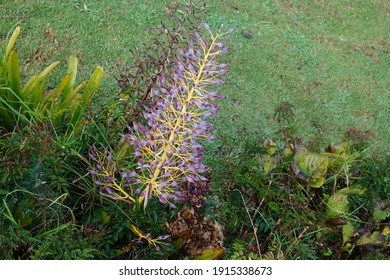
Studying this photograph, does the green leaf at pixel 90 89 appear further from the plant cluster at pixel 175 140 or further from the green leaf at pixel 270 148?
the green leaf at pixel 270 148

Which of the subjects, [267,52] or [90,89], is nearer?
[90,89]

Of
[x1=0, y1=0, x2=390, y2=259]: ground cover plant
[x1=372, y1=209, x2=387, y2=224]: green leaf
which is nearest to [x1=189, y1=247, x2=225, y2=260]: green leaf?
[x1=0, y1=0, x2=390, y2=259]: ground cover plant

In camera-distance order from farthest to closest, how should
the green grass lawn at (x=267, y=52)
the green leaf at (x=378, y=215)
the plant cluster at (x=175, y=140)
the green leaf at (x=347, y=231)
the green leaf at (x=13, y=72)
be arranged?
the green grass lawn at (x=267, y=52), the green leaf at (x=13, y=72), the green leaf at (x=378, y=215), the green leaf at (x=347, y=231), the plant cluster at (x=175, y=140)

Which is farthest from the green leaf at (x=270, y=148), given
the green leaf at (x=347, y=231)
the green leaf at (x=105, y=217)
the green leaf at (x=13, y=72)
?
the green leaf at (x=13, y=72)

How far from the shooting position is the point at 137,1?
588 centimetres

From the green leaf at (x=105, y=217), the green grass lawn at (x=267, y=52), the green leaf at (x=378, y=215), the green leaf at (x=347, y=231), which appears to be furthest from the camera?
the green grass lawn at (x=267, y=52)

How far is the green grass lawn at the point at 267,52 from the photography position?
509 centimetres

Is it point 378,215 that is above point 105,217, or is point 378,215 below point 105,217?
below

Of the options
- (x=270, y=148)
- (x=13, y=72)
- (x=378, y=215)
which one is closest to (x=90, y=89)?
(x=13, y=72)

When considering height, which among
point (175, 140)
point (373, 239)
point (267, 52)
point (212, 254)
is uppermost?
point (175, 140)

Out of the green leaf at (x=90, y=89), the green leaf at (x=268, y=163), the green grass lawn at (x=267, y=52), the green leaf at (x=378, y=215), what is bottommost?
the green grass lawn at (x=267, y=52)

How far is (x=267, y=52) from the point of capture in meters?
6.00

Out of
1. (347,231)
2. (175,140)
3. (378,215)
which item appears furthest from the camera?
(378,215)

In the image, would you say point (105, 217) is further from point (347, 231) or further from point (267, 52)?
point (267, 52)
